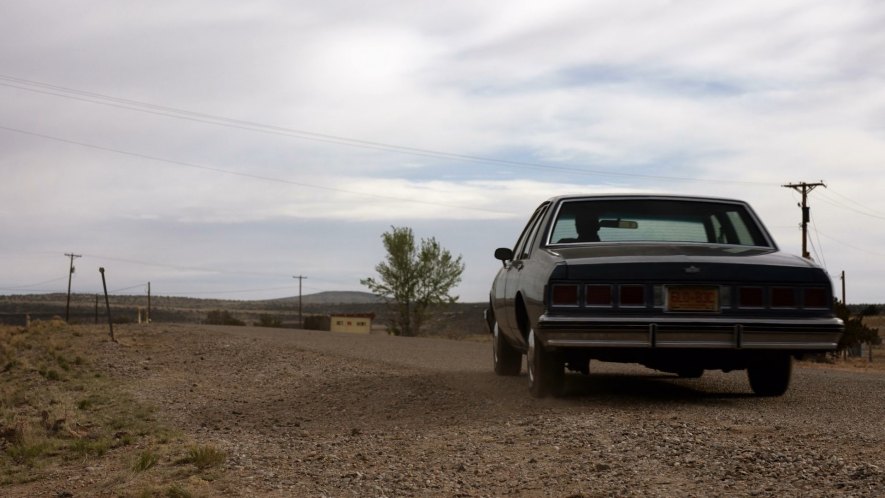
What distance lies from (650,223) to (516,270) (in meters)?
1.44

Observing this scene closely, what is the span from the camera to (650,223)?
10.0m

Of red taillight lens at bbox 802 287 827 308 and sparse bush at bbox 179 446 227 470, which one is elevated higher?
red taillight lens at bbox 802 287 827 308

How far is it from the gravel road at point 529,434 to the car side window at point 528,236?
56.8 inches

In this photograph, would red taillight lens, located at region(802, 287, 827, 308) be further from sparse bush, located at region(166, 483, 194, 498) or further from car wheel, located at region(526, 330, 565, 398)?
sparse bush, located at region(166, 483, 194, 498)

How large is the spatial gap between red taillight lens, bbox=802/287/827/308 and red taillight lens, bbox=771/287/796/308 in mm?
99

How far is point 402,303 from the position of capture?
7525cm

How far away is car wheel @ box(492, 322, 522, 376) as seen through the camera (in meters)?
12.6

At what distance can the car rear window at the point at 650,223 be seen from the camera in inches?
391

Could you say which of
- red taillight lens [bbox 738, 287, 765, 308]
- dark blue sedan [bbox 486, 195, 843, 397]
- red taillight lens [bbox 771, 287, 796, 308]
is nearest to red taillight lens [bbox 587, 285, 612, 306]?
dark blue sedan [bbox 486, 195, 843, 397]

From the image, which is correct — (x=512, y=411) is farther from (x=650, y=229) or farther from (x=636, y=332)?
(x=650, y=229)

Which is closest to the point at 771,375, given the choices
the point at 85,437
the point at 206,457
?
the point at 206,457

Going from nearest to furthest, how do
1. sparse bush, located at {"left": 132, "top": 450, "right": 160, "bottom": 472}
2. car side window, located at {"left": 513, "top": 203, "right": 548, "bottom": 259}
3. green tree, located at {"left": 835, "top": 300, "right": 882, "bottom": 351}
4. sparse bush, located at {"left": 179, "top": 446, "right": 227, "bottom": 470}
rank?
sparse bush, located at {"left": 179, "top": 446, "right": 227, "bottom": 470} → sparse bush, located at {"left": 132, "top": 450, "right": 160, "bottom": 472} → car side window, located at {"left": 513, "top": 203, "right": 548, "bottom": 259} → green tree, located at {"left": 835, "top": 300, "right": 882, "bottom": 351}

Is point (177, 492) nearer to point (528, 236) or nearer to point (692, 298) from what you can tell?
point (692, 298)

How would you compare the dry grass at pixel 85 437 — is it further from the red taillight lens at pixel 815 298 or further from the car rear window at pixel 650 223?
the red taillight lens at pixel 815 298
